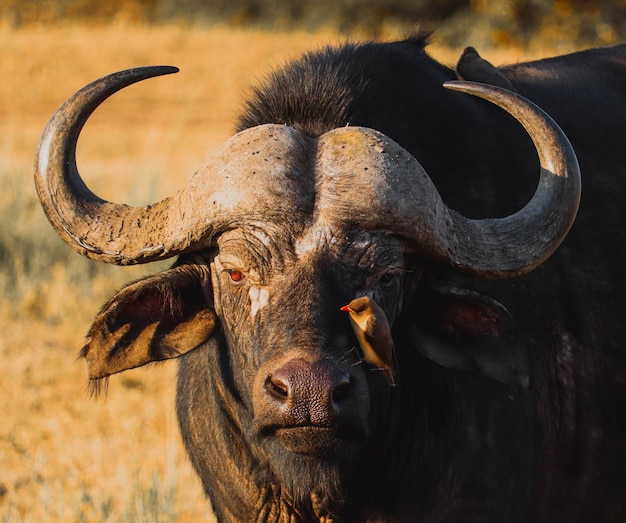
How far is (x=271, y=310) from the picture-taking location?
3955 mm

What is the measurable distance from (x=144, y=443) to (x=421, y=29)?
3.44 m

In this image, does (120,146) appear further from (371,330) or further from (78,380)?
(371,330)

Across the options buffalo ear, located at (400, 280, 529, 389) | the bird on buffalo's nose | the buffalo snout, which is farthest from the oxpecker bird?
the buffalo snout

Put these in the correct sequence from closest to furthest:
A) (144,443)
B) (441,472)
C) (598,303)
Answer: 1. (441,472)
2. (598,303)
3. (144,443)

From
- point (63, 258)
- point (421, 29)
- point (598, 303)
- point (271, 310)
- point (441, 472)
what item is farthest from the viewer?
point (63, 258)

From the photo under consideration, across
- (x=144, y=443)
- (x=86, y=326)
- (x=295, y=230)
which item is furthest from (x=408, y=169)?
Result: (x=86, y=326)

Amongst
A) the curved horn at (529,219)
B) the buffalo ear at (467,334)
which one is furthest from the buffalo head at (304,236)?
the buffalo ear at (467,334)

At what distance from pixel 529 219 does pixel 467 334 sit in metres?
0.51

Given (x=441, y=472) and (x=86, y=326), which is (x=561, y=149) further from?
(x=86, y=326)

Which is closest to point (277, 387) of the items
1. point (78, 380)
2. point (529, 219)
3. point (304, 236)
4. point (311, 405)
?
point (311, 405)

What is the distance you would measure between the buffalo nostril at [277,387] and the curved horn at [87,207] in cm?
72

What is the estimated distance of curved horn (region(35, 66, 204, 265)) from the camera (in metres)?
4.16

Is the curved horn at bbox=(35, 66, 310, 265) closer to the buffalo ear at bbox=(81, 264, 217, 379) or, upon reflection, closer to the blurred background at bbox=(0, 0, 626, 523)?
the buffalo ear at bbox=(81, 264, 217, 379)

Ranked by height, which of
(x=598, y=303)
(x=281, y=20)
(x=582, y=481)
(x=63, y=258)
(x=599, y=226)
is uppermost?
(x=281, y=20)
